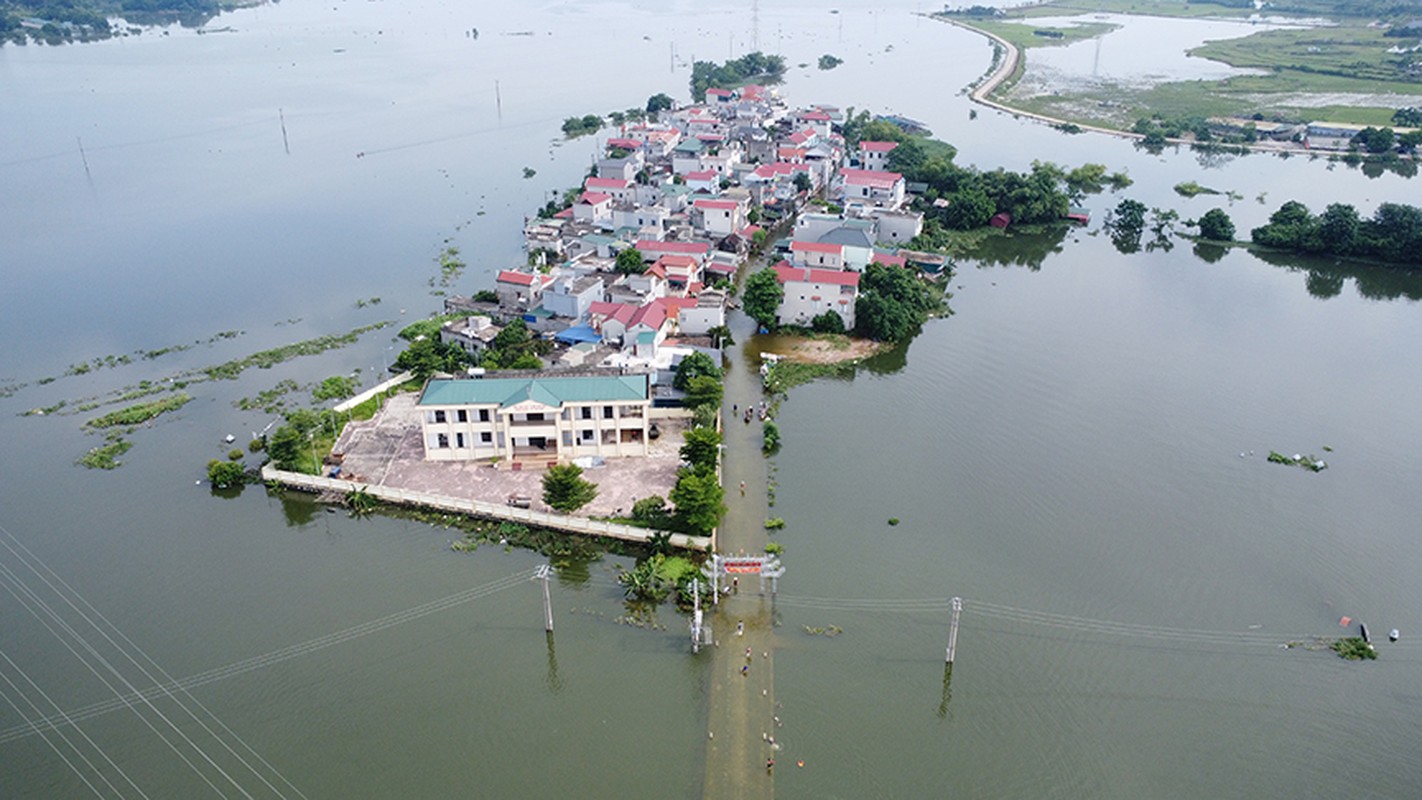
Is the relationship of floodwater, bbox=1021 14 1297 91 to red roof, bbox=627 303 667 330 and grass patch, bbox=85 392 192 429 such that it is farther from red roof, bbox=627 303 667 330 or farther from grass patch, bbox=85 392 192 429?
grass patch, bbox=85 392 192 429

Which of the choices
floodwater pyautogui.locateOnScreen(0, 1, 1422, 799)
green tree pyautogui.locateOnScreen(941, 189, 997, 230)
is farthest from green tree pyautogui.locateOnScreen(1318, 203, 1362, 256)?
green tree pyautogui.locateOnScreen(941, 189, 997, 230)

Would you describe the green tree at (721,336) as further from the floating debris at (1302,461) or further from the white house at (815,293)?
the floating debris at (1302,461)

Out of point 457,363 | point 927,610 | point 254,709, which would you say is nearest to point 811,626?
point 927,610

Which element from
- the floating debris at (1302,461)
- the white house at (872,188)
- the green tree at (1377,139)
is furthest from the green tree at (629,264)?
the green tree at (1377,139)

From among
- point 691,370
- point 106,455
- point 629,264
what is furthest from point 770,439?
point 106,455

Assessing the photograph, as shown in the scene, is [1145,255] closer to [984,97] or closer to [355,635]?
[355,635]

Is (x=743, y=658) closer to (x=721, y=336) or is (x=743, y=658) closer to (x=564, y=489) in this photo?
(x=564, y=489)
